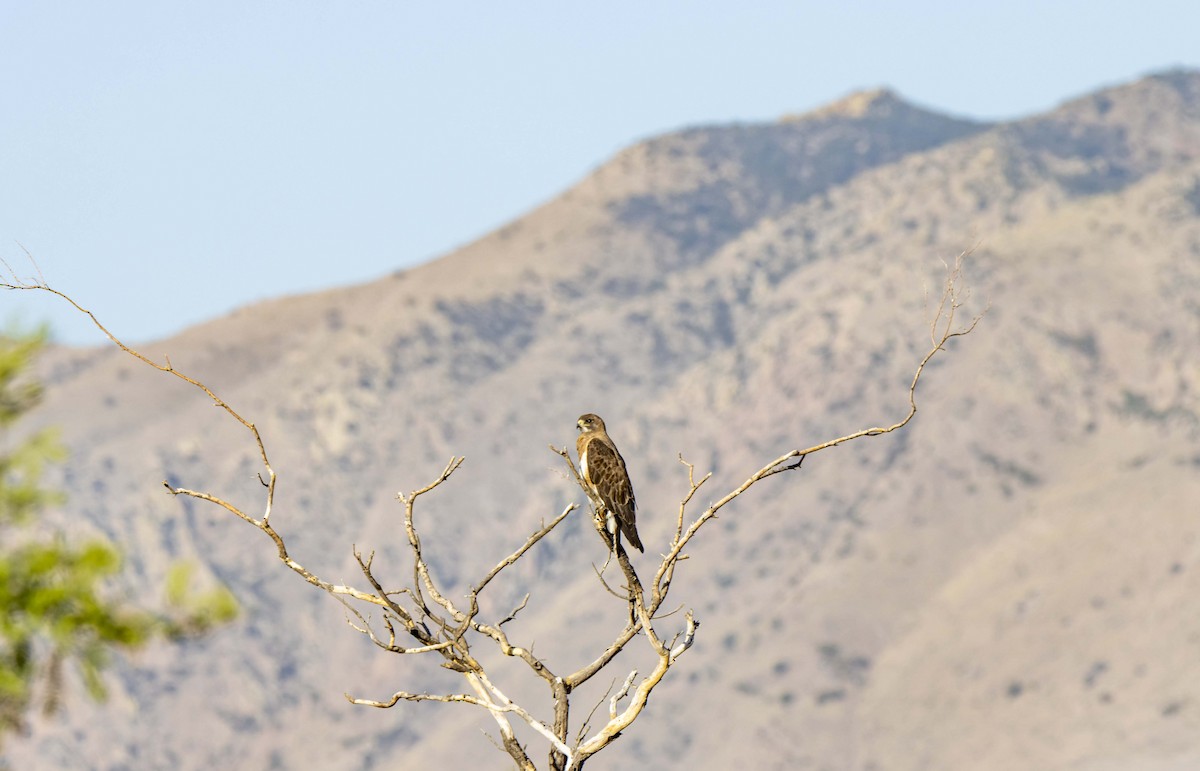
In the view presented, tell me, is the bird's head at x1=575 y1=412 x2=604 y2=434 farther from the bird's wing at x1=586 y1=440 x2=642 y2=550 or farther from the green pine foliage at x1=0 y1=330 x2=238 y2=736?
the green pine foliage at x1=0 y1=330 x2=238 y2=736

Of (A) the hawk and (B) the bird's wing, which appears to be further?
(B) the bird's wing

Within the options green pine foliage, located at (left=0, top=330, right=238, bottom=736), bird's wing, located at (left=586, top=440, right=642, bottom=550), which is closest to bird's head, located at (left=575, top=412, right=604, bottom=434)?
bird's wing, located at (left=586, top=440, right=642, bottom=550)

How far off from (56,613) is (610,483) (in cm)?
1007

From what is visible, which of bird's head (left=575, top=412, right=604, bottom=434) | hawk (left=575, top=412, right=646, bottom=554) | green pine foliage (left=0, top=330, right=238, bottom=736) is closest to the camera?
green pine foliage (left=0, top=330, right=238, bottom=736)

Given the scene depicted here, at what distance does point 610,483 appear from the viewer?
15227 millimetres

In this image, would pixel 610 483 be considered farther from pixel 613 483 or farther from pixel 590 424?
pixel 590 424

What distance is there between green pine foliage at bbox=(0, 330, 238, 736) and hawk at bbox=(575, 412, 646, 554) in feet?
24.7

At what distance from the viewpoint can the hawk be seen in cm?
1400

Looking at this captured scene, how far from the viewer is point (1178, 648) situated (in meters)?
165

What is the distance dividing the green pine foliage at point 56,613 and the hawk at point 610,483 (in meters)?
7.53

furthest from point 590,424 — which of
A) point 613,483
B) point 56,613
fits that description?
point 56,613

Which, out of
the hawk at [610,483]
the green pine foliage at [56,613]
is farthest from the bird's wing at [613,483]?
the green pine foliage at [56,613]

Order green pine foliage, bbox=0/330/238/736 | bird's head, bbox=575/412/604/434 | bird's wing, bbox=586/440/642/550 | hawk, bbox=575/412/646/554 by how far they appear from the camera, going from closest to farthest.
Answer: green pine foliage, bbox=0/330/238/736
hawk, bbox=575/412/646/554
bird's wing, bbox=586/440/642/550
bird's head, bbox=575/412/604/434

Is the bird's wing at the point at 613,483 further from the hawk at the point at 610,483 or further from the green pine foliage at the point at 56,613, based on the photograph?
the green pine foliage at the point at 56,613
